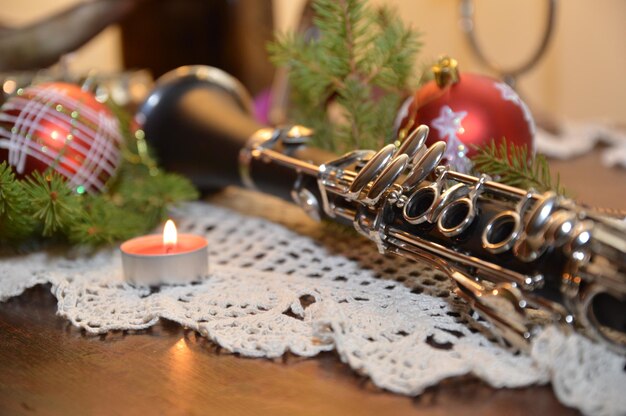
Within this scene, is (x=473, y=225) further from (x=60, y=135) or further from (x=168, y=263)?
(x=60, y=135)

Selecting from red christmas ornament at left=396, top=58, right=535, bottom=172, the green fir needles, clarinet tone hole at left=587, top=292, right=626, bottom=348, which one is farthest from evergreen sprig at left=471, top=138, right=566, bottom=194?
the green fir needles

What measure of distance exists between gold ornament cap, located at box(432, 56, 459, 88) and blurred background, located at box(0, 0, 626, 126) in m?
0.16

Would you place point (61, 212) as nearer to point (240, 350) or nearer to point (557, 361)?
point (240, 350)

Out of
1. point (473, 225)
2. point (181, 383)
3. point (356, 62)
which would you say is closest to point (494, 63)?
point (356, 62)

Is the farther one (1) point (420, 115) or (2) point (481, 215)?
(1) point (420, 115)

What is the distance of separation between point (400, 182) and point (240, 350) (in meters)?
0.15

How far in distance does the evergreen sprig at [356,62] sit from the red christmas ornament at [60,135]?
0.17 meters

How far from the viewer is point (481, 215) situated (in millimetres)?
438

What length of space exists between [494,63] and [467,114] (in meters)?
0.63

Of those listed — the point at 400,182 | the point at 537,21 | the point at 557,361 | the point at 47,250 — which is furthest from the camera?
the point at 537,21

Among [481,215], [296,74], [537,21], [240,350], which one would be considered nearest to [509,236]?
[481,215]

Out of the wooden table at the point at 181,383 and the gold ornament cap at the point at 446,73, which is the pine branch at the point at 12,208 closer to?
the wooden table at the point at 181,383

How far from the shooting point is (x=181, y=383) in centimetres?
40

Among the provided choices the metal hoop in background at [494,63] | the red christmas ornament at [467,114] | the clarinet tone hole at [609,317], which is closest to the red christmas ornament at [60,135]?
the red christmas ornament at [467,114]
